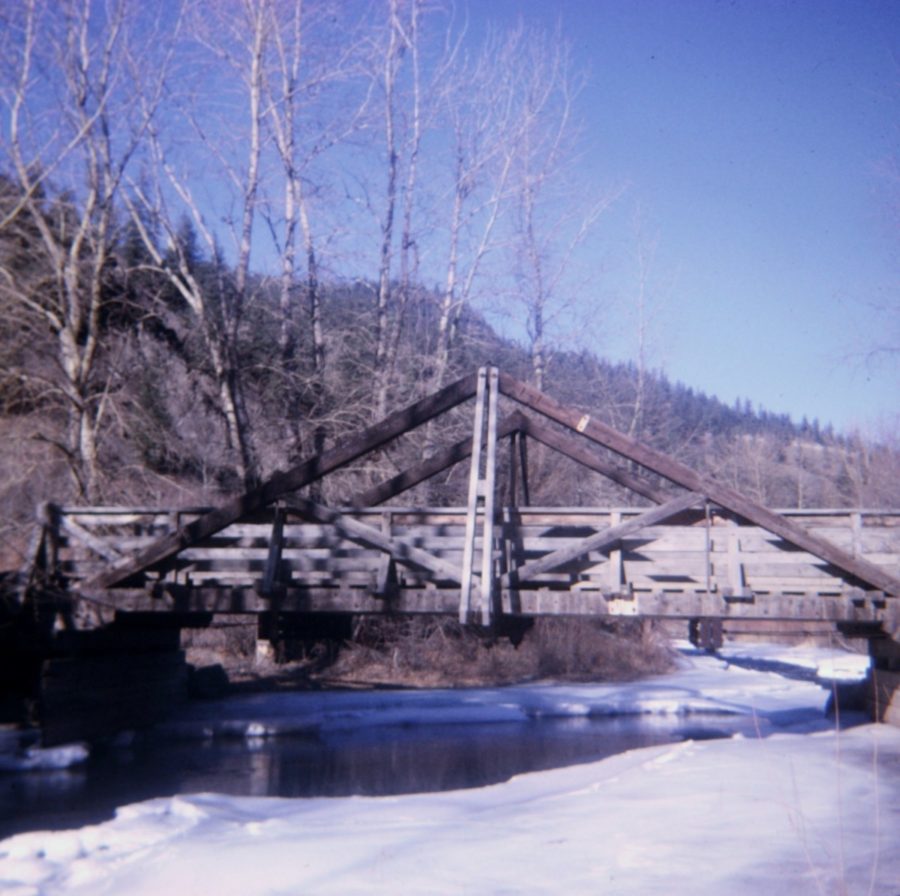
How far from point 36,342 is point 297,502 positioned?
1434 cm

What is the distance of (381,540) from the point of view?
12531mm

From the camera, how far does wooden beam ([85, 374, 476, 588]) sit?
41.4 ft

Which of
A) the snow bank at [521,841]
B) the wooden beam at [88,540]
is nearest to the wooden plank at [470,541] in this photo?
the snow bank at [521,841]

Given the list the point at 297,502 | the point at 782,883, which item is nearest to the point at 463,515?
the point at 297,502

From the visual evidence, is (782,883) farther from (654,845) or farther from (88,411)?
(88,411)

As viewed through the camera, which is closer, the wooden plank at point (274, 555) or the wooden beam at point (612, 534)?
the wooden beam at point (612, 534)

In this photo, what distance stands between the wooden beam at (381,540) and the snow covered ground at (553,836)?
9.41 feet

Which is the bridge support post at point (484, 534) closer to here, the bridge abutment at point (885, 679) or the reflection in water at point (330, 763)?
the reflection in water at point (330, 763)

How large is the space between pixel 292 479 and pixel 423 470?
7.32ft

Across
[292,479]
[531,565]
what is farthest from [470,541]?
[292,479]

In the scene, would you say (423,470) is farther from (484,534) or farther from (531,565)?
(531,565)

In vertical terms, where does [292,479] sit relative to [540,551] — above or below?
above

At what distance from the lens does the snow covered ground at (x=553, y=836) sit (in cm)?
702

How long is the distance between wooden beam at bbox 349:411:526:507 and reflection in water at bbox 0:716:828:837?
424 cm
